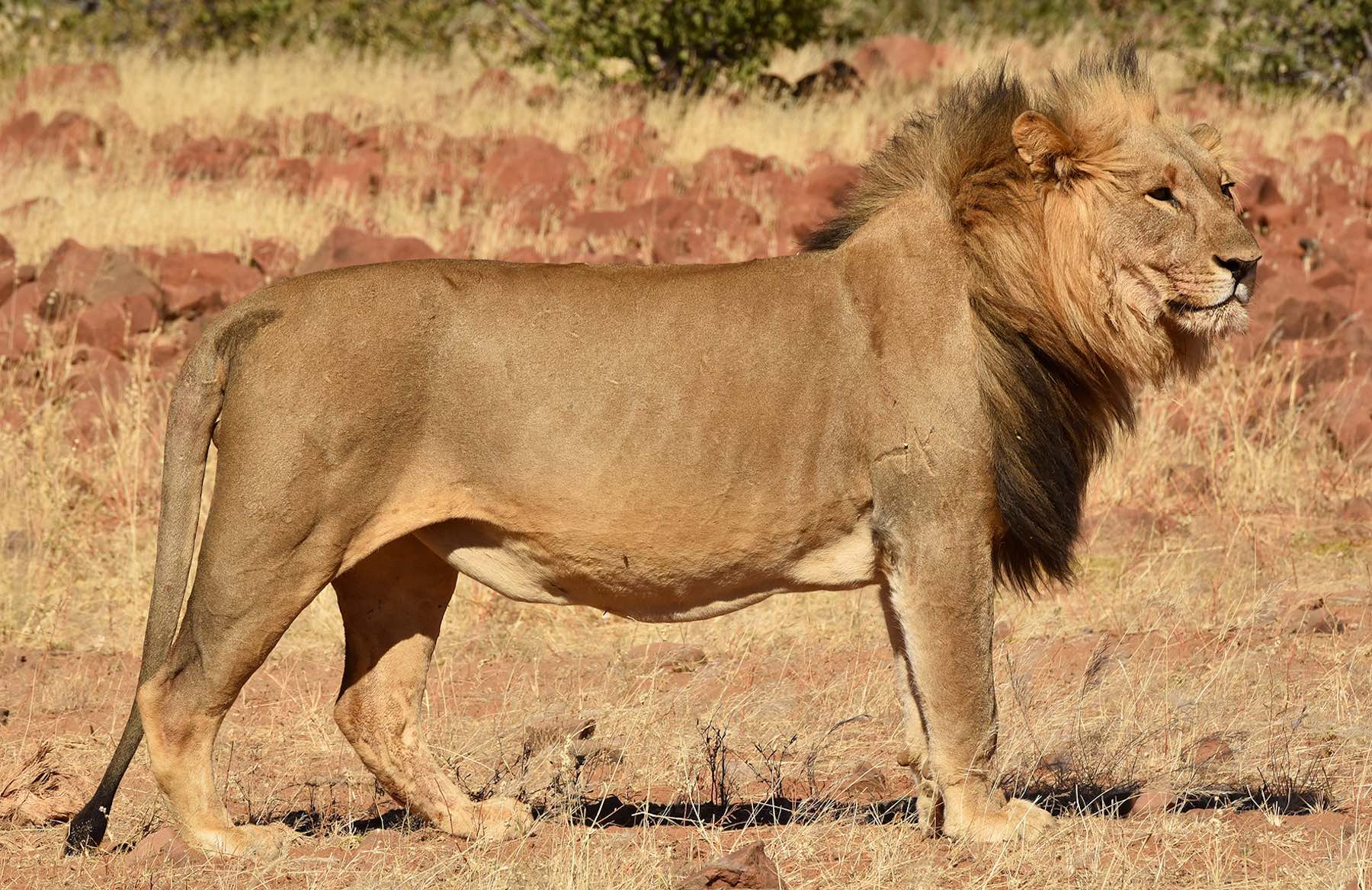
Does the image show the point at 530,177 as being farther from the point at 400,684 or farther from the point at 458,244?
the point at 400,684

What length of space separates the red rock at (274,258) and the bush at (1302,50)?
9536 millimetres

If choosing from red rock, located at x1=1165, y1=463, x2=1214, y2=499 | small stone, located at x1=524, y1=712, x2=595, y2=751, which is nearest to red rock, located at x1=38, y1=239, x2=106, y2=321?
small stone, located at x1=524, y1=712, x2=595, y2=751

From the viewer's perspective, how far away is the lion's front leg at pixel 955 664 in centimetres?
386

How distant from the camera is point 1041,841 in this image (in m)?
3.96

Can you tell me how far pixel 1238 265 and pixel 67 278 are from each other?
22.1 ft

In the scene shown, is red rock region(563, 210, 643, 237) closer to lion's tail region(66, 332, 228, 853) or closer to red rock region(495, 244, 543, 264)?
red rock region(495, 244, 543, 264)

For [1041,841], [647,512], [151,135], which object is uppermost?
[647,512]

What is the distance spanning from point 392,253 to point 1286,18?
10468mm

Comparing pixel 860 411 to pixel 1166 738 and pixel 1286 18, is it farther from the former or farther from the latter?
pixel 1286 18

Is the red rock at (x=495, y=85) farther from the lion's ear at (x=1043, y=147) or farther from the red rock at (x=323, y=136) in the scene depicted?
the lion's ear at (x=1043, y=147)

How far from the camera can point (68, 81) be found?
14453 millimetres

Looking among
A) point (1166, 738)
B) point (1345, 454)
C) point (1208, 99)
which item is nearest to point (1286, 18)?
point (1208, 99)

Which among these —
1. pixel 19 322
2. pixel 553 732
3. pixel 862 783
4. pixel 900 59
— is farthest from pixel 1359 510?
pixel 900 59

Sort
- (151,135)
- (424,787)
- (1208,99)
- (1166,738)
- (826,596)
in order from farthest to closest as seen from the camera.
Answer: (1208,99), (151,135), (826,596), (1166,738), (424,787)
